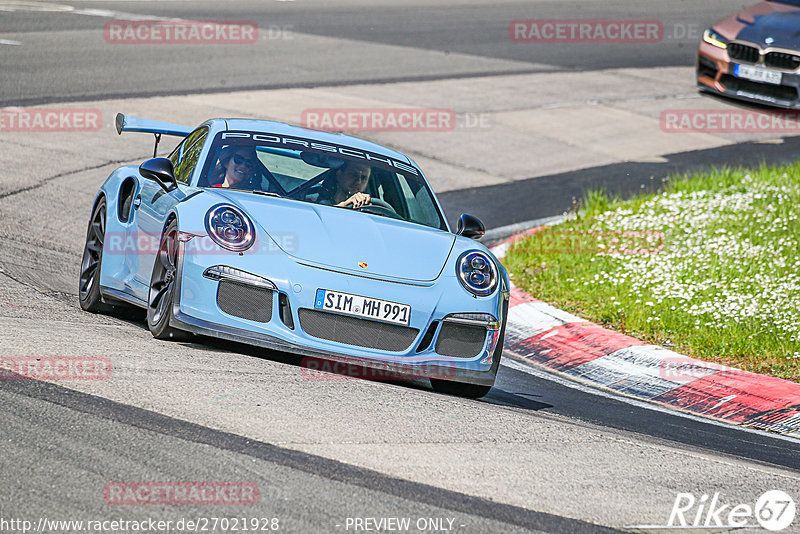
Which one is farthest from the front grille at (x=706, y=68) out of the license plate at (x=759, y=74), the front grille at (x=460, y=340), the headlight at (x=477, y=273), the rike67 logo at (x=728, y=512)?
the rike67 logo at (x=728, y=512)

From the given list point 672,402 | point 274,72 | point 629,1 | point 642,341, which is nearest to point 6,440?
point 672,402

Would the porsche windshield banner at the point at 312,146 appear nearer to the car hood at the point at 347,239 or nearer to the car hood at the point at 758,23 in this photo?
the car hood at the point at 347,239

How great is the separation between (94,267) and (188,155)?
92cm

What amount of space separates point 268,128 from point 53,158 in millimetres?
4986

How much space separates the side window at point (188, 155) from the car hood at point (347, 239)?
23.6 inches

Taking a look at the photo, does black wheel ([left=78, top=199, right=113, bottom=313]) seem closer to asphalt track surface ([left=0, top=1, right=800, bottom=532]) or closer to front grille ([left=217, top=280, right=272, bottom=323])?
asphalt track surface ([left=0, top=1, right=800, bottom=532])

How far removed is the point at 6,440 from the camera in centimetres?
405

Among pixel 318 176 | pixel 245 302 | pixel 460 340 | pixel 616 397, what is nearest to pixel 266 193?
pixel 318 176

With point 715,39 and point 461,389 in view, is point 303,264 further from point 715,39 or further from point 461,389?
point 715,39

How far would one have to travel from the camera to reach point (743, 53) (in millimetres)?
15820

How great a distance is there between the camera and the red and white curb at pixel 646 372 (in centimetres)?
678

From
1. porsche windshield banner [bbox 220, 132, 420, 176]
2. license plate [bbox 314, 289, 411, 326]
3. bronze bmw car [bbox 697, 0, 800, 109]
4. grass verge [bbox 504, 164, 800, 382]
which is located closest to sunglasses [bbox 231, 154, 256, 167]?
porsche windshield banner [bbox 220, 132, 420, 176]

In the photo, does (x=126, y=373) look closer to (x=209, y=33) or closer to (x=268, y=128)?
(x=268, y=128)

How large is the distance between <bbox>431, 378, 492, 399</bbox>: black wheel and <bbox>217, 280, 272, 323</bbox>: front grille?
3.95 feet
